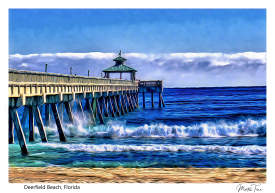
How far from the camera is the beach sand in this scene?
1221 cm

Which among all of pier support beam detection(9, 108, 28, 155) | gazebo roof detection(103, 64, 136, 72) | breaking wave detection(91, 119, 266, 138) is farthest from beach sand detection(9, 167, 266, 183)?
gazebo roof detection(103, 64, 136, 72)

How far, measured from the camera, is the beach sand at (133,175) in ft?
40.1

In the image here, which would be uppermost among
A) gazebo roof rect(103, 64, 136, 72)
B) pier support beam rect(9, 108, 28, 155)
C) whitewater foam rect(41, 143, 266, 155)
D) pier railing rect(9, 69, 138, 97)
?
gazebo roof rect(103, 64, 136, 72)

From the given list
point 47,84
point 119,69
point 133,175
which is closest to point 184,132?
point 47,84

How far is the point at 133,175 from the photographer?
12.7 meters

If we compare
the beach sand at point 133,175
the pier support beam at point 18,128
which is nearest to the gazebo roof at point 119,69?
the pier support beam at point 18,128

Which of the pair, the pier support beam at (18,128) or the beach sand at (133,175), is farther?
the pier support beam at (18,128)

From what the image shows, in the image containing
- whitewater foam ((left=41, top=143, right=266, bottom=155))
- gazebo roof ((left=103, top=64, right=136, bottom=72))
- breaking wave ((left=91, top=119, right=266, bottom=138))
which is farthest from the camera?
gazebo roof ((left=103, top=64, right=136, bottom=72))
